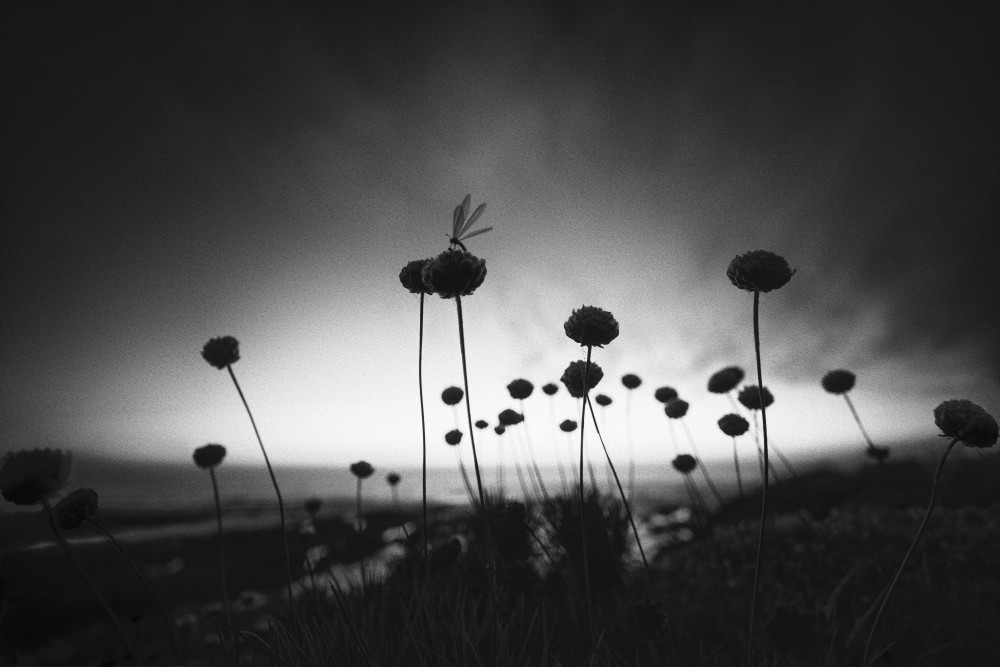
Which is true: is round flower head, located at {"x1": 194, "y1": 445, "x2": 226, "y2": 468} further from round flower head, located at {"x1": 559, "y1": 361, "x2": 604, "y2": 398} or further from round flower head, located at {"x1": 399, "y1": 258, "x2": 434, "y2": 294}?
round flower head, located at {"x1": 559, "y1": 361, "x2": 604, "y2": 398}

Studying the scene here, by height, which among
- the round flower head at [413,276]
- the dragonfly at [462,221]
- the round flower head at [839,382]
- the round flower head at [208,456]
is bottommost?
the round flower head at [208,456]

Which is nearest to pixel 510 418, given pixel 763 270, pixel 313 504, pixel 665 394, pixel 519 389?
pixel 519 389

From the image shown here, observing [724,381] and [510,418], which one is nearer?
[510,418]

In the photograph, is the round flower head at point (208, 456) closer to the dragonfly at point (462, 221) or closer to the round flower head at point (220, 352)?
the round flower head at point (220, 352)

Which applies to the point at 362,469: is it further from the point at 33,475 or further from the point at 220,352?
the point at 33,475

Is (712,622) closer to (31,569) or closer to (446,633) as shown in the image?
(446,633)

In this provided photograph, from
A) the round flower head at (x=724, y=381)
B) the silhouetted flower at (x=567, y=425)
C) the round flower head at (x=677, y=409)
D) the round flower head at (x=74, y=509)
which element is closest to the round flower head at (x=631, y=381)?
the round flower head at (x=677, y=409)

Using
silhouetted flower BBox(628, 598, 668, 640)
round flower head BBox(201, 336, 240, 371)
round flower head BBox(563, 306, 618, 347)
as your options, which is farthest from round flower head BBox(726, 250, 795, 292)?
round flower head BBox(201, 336, 240, 371)
